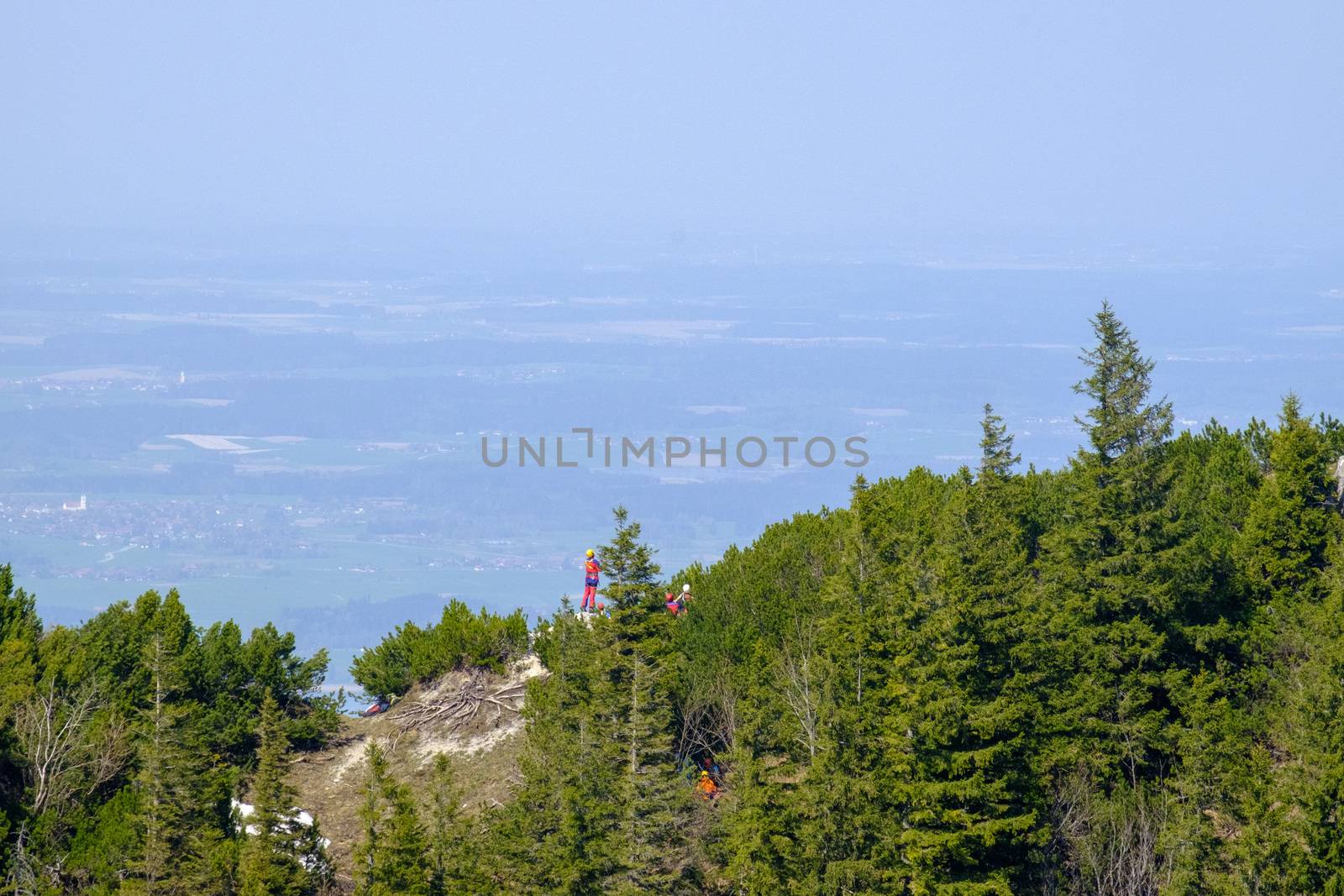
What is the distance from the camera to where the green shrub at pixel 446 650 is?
40156 millimetres

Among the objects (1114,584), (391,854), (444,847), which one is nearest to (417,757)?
(444,847)

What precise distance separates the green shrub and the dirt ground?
41cm

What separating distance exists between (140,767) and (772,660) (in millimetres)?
13829

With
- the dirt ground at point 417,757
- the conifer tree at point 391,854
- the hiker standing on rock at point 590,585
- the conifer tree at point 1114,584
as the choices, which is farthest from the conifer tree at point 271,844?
the conifer tree at point 1114,584

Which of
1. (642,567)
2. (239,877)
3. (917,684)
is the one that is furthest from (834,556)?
(239,877)

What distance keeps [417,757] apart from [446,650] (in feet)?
10.9

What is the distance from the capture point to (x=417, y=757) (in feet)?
124

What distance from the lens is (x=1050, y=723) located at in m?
31.9

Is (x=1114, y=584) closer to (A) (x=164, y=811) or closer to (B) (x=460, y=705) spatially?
(B) (x=460, y=705)

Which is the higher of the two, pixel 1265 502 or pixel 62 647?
pixel 1265 502

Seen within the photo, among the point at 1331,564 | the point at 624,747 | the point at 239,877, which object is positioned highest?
the point at 1331,564

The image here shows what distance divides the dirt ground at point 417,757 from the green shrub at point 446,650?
41 centimetres

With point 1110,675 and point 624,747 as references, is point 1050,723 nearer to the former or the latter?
point 1110,675

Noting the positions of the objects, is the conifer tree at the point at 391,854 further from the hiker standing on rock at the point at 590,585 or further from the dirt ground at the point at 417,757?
the hiker standing on rock at the point at 590,585
